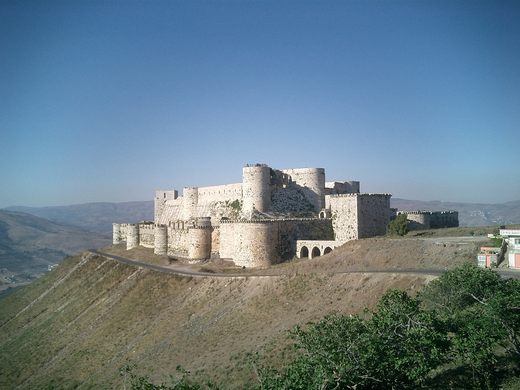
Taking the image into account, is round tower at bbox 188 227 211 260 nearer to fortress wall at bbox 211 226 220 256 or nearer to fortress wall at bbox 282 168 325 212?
fortress wall at bbox 211 226 220 256

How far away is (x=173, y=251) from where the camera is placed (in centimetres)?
5456

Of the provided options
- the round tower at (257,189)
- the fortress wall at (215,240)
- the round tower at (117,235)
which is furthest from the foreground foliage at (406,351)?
the round tower at (117,235)

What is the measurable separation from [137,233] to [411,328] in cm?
5472

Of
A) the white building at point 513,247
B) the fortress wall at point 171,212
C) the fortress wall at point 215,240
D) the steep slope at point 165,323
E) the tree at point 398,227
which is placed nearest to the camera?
the steep slope at point 165,323

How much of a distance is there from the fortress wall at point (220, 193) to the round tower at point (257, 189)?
5.82 m

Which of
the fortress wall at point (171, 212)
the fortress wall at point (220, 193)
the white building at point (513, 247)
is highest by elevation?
the fortress wall at point (220, 193)

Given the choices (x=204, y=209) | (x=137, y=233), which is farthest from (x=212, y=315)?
(x=137, y=233)

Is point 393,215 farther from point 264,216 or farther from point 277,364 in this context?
point 277,364

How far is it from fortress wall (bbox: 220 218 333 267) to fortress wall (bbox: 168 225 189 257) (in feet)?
26.4

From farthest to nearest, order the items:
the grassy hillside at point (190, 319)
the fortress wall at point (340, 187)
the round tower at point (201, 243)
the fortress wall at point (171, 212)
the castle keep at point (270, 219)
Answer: the fortress wall at point (171, 212)
the fortress wall at point (340, 187)
the round tower at point (201, 243)
the castle keep at point (270, 219)
the grassy hillside at point (190, 319)

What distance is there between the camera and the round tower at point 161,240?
184ft

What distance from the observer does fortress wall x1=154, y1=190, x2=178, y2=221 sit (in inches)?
2844

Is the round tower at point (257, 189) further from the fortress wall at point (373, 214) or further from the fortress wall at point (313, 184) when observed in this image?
the fortress wall at point (373, 214)

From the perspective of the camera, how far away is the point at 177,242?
5406 centimetres
